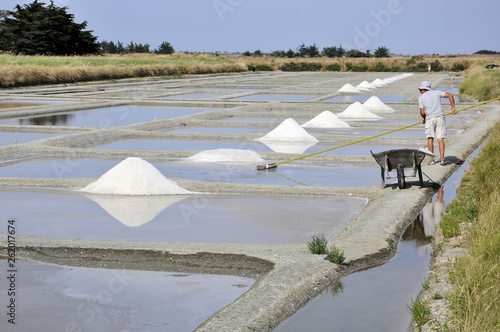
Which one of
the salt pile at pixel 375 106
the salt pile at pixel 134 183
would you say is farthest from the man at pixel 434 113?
the salt pile at pixel 375 106

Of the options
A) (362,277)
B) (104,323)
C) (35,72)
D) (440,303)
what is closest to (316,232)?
(362,277)

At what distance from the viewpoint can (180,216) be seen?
7.71 meters

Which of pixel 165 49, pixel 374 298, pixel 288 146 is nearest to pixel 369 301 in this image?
pixel 374 298

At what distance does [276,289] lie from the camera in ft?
16.3

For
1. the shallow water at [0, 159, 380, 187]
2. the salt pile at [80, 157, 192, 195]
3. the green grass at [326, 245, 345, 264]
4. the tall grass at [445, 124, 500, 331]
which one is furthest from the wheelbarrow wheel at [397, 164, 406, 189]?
the green grass at [326, 245, 345, 264]

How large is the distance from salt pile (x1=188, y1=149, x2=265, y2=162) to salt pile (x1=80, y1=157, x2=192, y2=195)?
2.58 metres

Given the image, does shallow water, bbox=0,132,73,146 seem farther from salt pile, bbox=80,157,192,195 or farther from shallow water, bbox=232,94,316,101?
shallow water, bbox=232,94,316,101

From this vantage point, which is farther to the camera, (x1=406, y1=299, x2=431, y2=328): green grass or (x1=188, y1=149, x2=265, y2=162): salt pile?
(x1=188, y1=149, x2=265, y2=162): salt pile

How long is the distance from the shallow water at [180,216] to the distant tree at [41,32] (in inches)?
2042

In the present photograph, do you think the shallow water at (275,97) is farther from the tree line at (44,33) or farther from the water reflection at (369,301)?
the tree line at (44,33)

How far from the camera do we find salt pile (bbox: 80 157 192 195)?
8906mm

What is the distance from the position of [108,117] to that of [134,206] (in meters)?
12.1

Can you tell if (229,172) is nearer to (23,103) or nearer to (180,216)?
(180,216)

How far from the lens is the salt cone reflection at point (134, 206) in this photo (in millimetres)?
7591
